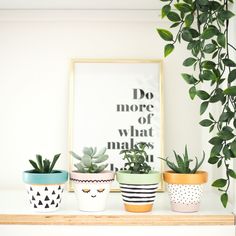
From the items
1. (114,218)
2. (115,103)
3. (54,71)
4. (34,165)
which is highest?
(54,71)

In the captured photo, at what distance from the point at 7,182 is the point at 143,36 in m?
0.67

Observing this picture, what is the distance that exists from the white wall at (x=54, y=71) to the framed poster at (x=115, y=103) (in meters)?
0.05

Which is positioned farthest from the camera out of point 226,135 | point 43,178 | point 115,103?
point 115,103

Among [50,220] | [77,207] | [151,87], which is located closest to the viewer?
[50,220]

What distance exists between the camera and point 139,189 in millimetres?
1025

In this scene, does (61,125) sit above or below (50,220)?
above

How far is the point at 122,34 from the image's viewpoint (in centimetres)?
139

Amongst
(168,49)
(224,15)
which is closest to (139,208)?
(168,49)

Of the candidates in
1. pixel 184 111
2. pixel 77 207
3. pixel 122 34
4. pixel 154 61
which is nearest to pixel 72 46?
pixel 122 34

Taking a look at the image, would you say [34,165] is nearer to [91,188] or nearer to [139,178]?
[91,188]

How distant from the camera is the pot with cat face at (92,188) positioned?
1.02 meters

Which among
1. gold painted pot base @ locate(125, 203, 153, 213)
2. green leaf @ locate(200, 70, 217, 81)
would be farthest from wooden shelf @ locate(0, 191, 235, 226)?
green leaf @ locate(200, 70, 217, 81)

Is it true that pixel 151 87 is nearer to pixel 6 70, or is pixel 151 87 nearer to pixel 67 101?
pixel 67 101

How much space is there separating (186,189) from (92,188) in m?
0.24
